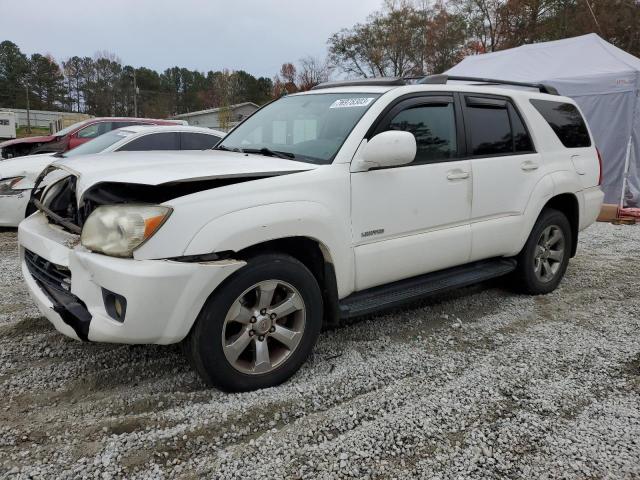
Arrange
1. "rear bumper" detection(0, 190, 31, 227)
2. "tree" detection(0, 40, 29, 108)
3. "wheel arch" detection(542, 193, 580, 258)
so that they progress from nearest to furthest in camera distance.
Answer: "wheel arch" detection(542, 193, 580, 258) < "rear bumper" detection(0, 190, 31, 227) < "tree" detection(0, 40, 29, 108)

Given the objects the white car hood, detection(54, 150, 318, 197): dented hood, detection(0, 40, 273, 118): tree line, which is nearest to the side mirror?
detection(54, 150, 318, 197): dented hood

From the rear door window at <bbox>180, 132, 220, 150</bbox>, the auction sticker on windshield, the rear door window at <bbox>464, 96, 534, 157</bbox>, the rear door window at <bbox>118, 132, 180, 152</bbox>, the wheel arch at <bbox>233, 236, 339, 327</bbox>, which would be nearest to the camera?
the wheel arch at <bbox>233, 236, 339, 327</bbox>

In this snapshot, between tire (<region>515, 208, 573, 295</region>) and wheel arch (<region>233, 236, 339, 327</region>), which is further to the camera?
tire (<region>515, 208, 573, 295</region>)

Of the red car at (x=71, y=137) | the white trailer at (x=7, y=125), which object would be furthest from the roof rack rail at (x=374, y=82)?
the white trailer at (x=7, y=125)

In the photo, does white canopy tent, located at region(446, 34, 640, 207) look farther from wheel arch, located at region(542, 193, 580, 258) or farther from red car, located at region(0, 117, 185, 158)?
red car, located at region(0, 117, 185, 158)

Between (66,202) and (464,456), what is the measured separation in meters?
2.85

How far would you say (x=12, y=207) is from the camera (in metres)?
6.13

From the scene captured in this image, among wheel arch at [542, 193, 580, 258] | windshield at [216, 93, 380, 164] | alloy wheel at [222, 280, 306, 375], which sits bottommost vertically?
alloy wheel at [222, 280, 306, 375]

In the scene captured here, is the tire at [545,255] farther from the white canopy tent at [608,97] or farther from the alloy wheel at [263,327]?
the white canopy tent at [608,97]

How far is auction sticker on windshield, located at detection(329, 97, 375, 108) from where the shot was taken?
10.9 ft

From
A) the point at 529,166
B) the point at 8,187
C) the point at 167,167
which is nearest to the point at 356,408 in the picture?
the point at 167,167

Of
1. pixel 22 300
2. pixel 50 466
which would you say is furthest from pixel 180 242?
pixel 22 300

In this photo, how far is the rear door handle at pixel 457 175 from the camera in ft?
11.6

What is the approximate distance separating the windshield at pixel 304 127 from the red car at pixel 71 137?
557 cm
